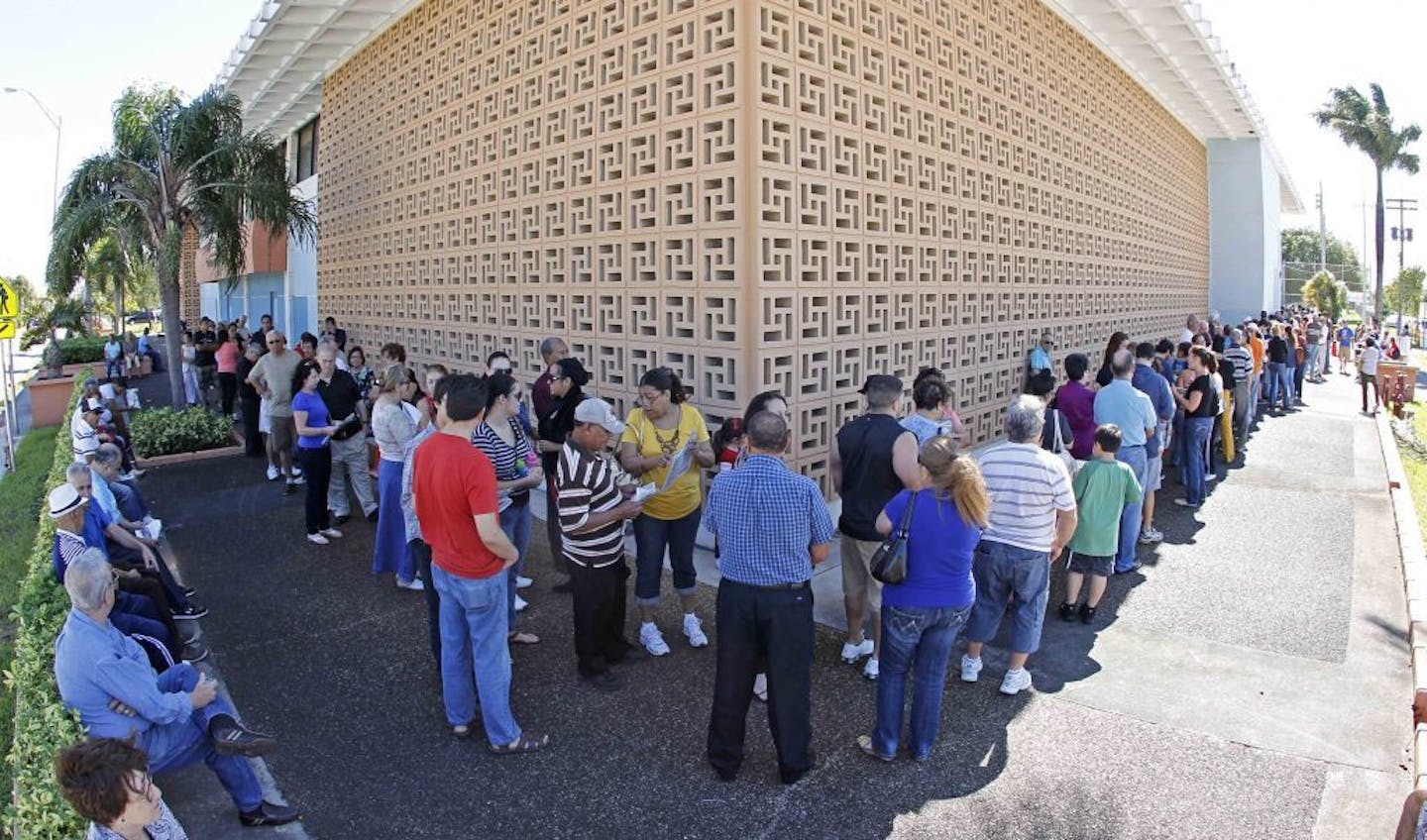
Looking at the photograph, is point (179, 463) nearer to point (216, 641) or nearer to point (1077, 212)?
point (216, 641)

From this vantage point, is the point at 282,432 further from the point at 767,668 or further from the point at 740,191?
the point at 767,668

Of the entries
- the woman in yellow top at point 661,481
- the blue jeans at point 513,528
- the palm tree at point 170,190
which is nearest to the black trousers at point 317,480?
the blue jeans at point 513,528

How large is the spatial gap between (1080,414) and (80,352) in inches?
1094

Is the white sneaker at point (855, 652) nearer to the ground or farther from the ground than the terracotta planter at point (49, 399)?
nearer to the ground

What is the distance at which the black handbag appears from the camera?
4047mm

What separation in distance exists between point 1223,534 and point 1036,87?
654cm

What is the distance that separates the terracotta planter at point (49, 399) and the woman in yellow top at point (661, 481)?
1871cm

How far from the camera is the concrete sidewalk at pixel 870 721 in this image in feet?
12.9

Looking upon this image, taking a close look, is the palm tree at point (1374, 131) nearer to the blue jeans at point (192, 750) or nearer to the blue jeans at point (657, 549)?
the blue jeans at point (657, 549)

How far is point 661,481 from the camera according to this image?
5.61 metres

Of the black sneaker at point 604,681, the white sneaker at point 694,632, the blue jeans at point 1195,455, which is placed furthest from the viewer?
the blue jeans at point 1195,455

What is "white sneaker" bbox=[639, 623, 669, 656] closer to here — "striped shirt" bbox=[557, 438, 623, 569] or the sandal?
"striped shirt" bbox=[557, 438, 623, 569]

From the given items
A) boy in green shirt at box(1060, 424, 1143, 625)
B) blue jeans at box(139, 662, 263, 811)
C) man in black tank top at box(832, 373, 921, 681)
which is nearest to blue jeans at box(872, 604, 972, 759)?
man in black tank top at box(832, 373, 921, 681)

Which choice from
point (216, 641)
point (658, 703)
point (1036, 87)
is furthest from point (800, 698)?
point (1036, 87)
